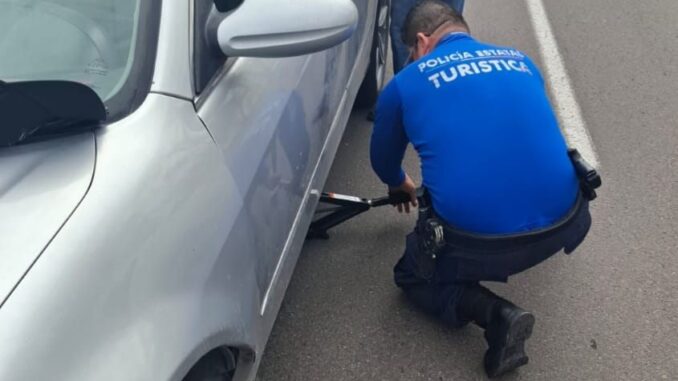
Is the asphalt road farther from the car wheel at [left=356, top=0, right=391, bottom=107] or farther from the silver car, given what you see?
the silver car

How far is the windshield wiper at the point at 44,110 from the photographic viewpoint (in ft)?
3.94

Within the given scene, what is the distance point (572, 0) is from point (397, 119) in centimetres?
405

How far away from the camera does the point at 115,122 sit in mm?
1377

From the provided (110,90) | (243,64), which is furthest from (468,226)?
(110,90)

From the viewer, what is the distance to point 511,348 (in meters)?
2.36

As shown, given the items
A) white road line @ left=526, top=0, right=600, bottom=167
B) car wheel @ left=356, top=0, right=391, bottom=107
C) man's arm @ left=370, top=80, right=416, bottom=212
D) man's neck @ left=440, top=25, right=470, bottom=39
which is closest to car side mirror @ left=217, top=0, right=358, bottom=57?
man's arm @ left=370, top=80, right=416, bottom=212

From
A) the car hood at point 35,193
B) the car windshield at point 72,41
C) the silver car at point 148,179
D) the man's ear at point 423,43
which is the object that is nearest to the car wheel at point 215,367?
the silver car at point 148,179

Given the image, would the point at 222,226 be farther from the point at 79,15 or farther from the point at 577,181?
the point at 577,181

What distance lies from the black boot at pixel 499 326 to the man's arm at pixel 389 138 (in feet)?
1.83

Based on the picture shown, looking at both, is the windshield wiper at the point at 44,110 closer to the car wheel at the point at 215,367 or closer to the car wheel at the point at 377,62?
the car wheel at the point at 215,367

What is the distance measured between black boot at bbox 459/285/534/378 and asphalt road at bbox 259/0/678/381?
0.40ft

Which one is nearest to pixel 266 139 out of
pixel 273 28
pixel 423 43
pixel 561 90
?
pixel 273 28

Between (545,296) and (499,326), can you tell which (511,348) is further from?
(545,296)

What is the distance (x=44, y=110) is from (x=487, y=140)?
4.65ft
